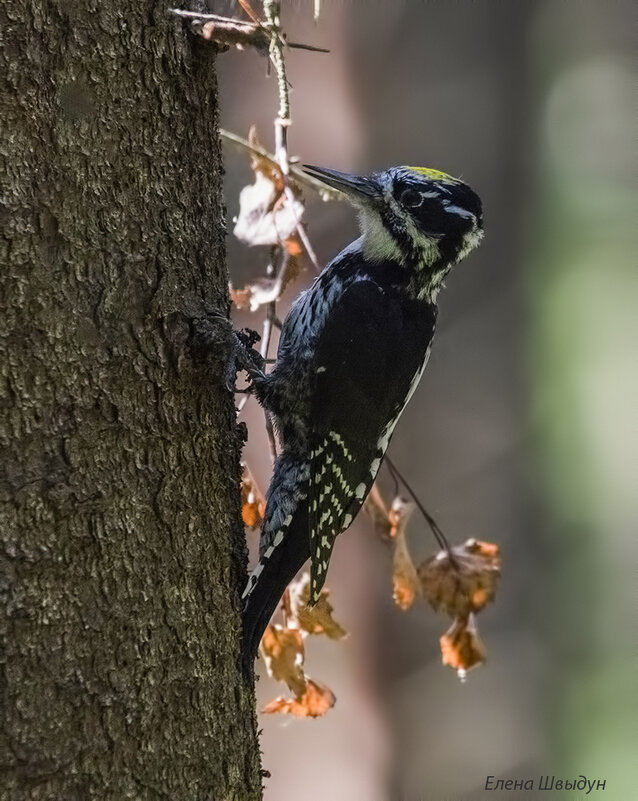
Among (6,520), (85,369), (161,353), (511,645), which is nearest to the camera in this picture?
(6,520)

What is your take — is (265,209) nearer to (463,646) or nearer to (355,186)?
(355,186)

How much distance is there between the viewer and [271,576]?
77.2 inches

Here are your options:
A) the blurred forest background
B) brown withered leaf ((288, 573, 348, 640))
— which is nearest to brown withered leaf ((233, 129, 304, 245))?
brown withered leaf ((288, 573, 348, 640))

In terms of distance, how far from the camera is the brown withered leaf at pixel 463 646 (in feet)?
7.50

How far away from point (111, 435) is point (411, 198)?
1.28m

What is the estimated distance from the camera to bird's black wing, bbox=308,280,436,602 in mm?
2205

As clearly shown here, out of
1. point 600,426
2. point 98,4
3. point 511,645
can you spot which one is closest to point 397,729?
point 511,645

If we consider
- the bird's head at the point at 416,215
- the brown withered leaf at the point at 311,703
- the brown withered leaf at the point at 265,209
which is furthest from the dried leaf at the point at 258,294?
the brown withered leaf at the point at 311,703

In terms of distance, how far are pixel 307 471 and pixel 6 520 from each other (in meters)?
0.99

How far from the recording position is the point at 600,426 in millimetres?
4363

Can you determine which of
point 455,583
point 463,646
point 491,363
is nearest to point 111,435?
point 455,583

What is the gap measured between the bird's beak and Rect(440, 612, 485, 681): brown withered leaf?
45.8 inches

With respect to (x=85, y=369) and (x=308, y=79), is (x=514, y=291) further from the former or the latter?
(x=85, y=369)

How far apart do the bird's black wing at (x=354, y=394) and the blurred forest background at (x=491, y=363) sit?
5.08 feet
